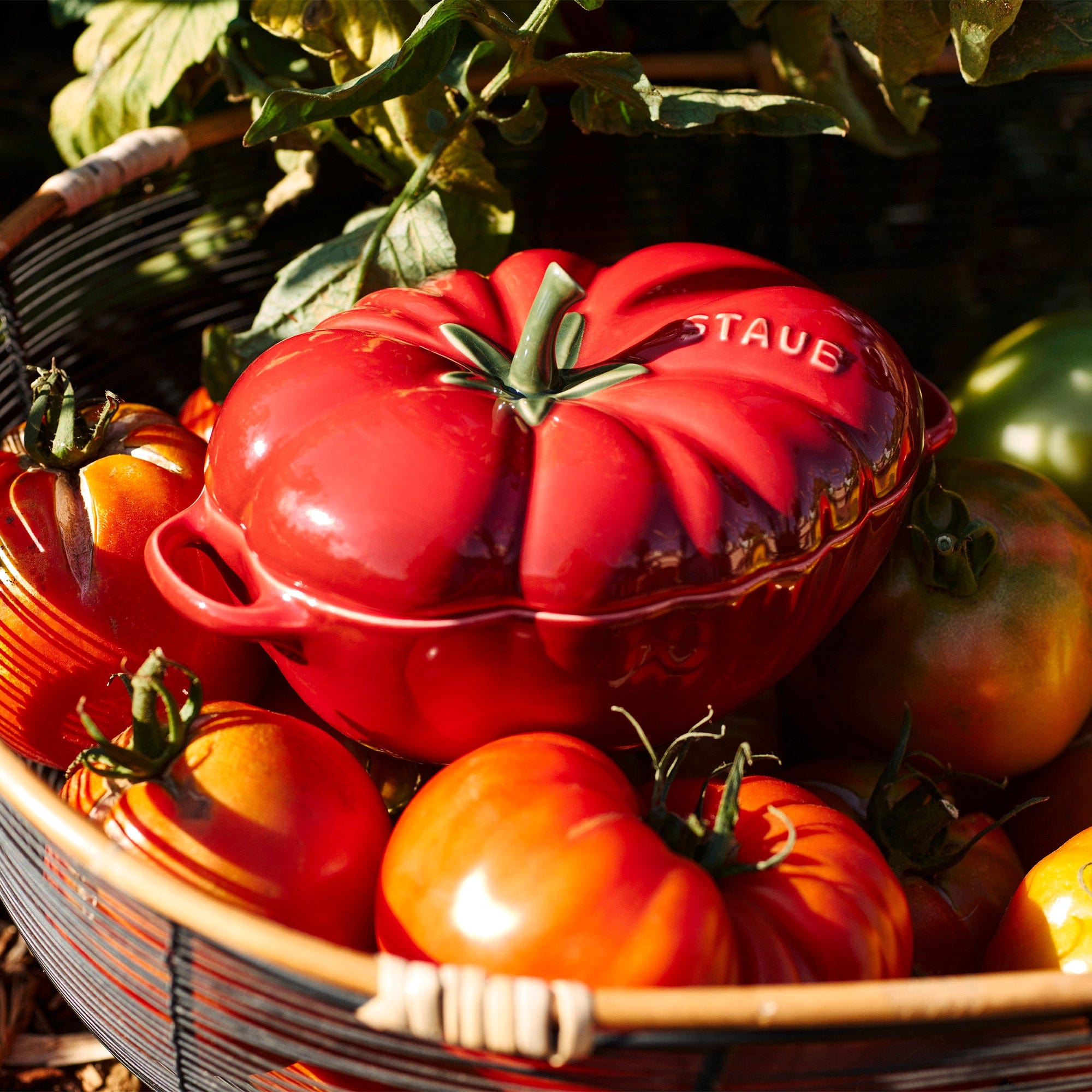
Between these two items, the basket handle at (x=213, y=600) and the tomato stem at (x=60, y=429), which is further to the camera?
the tomato stem at (x=60, y=429)

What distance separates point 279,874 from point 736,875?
0.24m

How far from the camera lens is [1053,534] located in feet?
2.71

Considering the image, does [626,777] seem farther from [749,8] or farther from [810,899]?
[749,8]

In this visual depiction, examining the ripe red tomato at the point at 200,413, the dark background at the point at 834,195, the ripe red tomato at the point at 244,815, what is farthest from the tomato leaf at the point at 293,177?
the ripe red tomato at the point at 244,815

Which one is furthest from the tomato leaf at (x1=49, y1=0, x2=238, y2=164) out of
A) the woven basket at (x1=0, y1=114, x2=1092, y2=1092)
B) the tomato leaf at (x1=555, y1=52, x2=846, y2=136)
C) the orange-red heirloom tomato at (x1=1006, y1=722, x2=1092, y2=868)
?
the orange-red heirloom tomato at (x1=1006, y1=722, x2=1092, y2=868)

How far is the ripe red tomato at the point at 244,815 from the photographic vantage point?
0.59m

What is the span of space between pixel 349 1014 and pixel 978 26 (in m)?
0.85

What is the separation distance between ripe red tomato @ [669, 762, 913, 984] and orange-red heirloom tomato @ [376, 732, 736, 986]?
0.09 ft

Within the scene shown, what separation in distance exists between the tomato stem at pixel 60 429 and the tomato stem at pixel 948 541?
575 millimetres

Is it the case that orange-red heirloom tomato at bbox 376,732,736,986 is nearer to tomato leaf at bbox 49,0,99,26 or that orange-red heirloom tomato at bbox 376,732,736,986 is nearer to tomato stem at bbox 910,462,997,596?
tomato stem at bbox 910,462,997,596

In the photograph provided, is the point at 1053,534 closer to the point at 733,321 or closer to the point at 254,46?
the point at 733,321

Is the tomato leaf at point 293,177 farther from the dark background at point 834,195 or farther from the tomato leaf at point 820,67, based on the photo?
the tomato leaf at point 820,67

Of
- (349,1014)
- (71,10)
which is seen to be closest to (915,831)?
(349,1014)

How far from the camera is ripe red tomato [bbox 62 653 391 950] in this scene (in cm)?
59
